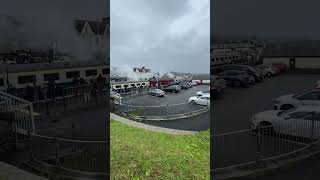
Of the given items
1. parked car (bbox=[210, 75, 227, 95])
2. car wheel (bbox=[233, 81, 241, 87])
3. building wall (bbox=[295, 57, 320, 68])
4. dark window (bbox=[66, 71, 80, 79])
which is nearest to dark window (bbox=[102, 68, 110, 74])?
dark window (bbox=[66, 71, 80, 79])

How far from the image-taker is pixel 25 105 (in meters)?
5.20

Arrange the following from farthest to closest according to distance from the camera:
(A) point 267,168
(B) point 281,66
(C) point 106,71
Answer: (C) point 106,71
(B) point 281,66
(A) point 267,168

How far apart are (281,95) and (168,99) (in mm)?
3054

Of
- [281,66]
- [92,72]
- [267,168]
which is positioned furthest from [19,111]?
[281,66]

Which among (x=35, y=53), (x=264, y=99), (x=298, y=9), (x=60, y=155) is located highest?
(x=298, y=9)

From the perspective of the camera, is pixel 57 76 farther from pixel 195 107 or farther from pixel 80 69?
pixel 195 107

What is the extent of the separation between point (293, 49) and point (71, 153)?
2.88 metres

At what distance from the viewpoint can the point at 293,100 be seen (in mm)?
3891

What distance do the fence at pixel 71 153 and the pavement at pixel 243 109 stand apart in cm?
157

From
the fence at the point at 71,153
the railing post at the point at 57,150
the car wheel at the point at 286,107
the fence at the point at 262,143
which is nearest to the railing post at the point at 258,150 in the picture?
the fence at the point at 262,143

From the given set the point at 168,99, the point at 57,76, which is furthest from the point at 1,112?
the point at 168,99

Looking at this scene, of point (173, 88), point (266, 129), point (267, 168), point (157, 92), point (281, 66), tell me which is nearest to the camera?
point (267, 168)

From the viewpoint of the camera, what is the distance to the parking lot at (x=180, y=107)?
638 centimetres

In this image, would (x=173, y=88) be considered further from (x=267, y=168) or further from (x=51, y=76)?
(x=267, y=168)
